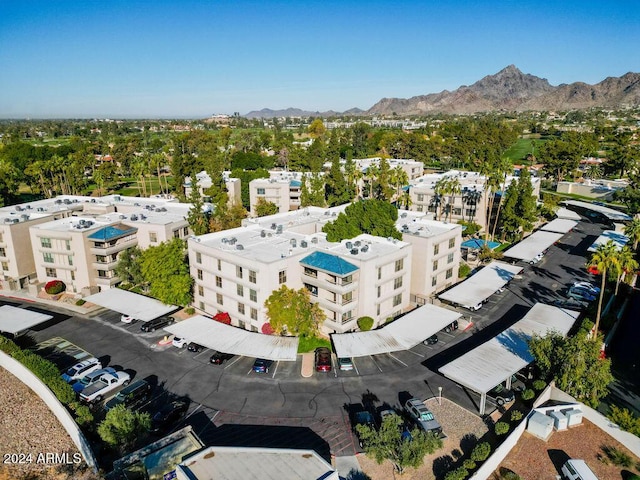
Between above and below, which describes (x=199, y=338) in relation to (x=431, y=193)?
below

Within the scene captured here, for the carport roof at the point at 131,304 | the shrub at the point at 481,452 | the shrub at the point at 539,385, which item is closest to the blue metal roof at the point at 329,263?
the carport roof at the point at 131,304

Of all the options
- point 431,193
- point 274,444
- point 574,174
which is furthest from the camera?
point 574,174

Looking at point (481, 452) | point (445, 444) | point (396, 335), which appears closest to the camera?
point (481, 452)

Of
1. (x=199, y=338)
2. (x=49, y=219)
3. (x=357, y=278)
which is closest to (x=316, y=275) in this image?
(x=357, y=278)

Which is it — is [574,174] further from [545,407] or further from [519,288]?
[545,407]

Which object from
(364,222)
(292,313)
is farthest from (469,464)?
(364,222)

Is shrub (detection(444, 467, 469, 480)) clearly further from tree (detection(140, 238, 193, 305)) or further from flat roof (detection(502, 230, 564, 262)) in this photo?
flat roof (detection(502, 230, 564, 262))

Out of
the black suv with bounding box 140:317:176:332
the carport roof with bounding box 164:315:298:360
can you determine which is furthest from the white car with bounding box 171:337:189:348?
the black suv with bounding box 140:317:176:332

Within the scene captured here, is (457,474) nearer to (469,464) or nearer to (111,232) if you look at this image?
(469,464)
